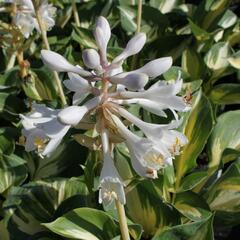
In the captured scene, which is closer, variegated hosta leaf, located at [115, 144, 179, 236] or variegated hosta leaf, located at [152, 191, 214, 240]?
variegated hosta leaf, located at [152, 191, 214, 240]

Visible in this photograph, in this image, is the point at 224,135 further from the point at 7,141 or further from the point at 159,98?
the point at 159,98

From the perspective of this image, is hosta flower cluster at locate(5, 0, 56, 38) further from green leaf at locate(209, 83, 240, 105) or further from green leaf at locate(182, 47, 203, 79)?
green leaf at locate(209, 83, 240, 105)

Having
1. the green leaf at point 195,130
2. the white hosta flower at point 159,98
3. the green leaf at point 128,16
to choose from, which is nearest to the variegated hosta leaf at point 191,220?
the green leaf at point 195,130

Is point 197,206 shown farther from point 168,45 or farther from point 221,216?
point 168,45

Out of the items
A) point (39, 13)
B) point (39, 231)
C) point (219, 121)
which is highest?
point (39, 13)

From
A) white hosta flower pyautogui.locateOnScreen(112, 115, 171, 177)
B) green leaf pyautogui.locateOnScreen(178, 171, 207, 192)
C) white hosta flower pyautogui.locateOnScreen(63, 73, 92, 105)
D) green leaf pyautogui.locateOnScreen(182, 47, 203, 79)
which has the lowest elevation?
green leaf pyautogui.locateOnScreen(182, 47, 203, 79)

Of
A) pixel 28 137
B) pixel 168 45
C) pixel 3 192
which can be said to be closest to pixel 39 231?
pixel 3 192

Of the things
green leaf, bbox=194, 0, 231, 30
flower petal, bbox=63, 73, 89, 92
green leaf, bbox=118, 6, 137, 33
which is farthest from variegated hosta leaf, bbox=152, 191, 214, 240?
green leaf, bbox=194, 0, 231, 30

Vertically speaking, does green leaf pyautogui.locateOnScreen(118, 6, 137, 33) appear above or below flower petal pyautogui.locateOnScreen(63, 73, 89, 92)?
below

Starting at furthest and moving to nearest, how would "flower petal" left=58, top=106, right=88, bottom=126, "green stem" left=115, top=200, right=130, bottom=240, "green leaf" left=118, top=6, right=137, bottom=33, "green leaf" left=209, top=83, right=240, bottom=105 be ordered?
"green leaf" left=118, top=6, right=137, bottom=33 < "green leaf" left=209, top=83, right=240, bottom=105 < "green stem" left=115, top=200, right=130, bottom=240 < "flower petal" left=58, top=106, right=88, bottom=126

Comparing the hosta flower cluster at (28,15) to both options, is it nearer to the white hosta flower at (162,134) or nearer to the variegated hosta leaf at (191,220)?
the variegated hosta leaf at (191,220)
